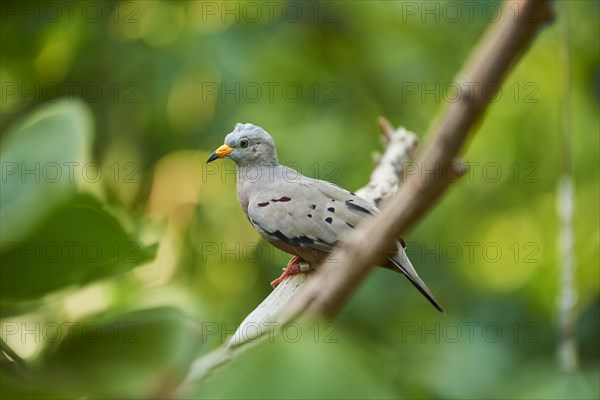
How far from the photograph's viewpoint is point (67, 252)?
0.65m

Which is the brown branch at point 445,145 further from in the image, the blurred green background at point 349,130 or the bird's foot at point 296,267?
the blurred green background at point 349,130

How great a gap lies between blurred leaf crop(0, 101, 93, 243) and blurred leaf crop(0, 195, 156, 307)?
0.5 inches

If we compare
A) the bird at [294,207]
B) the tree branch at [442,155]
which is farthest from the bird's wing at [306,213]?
the tree branch at [442,155]

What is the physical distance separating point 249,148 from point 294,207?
39 centimetres

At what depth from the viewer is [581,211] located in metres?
3.74

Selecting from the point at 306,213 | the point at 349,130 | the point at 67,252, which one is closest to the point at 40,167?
the point at 67,252

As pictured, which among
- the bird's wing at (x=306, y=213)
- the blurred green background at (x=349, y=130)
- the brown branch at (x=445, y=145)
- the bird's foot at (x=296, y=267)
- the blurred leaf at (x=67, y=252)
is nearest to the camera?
the brown branch at (x=445, y=145)

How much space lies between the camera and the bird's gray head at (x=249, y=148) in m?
2.53

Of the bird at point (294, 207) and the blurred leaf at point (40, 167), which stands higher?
the bird at point (294, 207)

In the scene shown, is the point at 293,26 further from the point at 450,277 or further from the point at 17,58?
the point at 17,58

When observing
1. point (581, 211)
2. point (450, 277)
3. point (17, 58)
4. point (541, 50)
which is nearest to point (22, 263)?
point (17, 58)

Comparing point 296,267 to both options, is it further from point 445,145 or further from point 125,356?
point 445,145

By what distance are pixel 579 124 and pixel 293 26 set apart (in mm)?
1536

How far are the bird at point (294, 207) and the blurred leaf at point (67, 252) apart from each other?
148 cm
